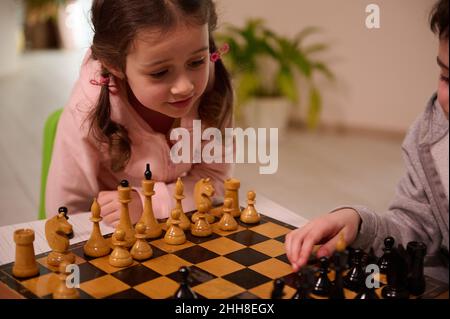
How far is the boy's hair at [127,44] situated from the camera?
4.14ft

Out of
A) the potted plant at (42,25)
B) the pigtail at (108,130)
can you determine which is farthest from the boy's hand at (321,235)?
the potted plant at (42,25)

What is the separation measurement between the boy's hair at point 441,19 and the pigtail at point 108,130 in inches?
31.2

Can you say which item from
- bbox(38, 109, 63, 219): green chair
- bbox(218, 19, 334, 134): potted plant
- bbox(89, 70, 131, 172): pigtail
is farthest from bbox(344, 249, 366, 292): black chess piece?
bbox(218, 19, 334, 134): potted plant

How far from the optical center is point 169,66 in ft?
4.14

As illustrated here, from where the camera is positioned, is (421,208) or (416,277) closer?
(416,277)

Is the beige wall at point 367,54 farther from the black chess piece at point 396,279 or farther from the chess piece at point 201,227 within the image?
the black chess piece at point 396,279

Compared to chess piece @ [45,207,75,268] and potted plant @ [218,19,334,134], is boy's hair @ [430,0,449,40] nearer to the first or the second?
chess piece @ [45,207,75,268]

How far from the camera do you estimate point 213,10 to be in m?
1.41

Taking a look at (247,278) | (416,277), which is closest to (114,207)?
(247,278)

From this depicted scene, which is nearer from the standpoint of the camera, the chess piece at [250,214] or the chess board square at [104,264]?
the chess board square at [104,264]

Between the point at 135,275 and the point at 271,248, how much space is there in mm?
279

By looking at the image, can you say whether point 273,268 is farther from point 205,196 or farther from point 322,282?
point 205,196
